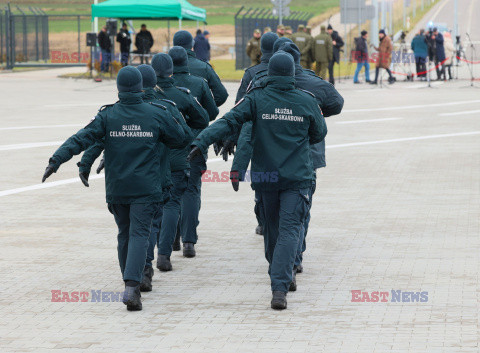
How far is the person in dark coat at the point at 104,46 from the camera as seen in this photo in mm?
35156

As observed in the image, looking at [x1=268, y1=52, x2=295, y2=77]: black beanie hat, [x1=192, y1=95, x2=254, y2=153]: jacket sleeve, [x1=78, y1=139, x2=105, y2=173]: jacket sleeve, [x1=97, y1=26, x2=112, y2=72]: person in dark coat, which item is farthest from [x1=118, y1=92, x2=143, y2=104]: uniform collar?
[x1=97, y1=26, x2=112, y2=72]: person in dark coat

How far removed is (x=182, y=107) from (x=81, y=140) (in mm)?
1468

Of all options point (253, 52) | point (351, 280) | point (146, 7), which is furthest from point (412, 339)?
point (146, 7)

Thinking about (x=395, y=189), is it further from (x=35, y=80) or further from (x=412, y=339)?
(x=35, y=80)

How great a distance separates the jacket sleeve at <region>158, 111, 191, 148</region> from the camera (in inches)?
281

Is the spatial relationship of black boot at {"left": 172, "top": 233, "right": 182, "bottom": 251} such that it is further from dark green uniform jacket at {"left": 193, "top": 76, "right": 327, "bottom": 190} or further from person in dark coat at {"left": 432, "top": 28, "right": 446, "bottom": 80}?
person in dark coat at {"left": 432, "top": 28, "right": 446, "bottom": 80}

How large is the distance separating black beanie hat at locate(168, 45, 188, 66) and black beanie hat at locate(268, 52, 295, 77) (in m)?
1.89

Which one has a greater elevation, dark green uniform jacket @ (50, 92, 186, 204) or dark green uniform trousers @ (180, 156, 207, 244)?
dark green uniform jacket @ (50, 92, 186, 204)

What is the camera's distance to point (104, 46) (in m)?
35.5

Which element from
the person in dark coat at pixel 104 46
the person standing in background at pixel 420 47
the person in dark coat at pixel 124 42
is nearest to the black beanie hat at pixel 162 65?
the person standing in background at pixel 420 47

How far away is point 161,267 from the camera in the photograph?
824cm

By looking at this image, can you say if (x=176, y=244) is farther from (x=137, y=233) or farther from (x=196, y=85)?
(x=137, y=233)

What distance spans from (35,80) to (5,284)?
94.4 feet

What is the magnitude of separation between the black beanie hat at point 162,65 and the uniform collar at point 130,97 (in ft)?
3.59
